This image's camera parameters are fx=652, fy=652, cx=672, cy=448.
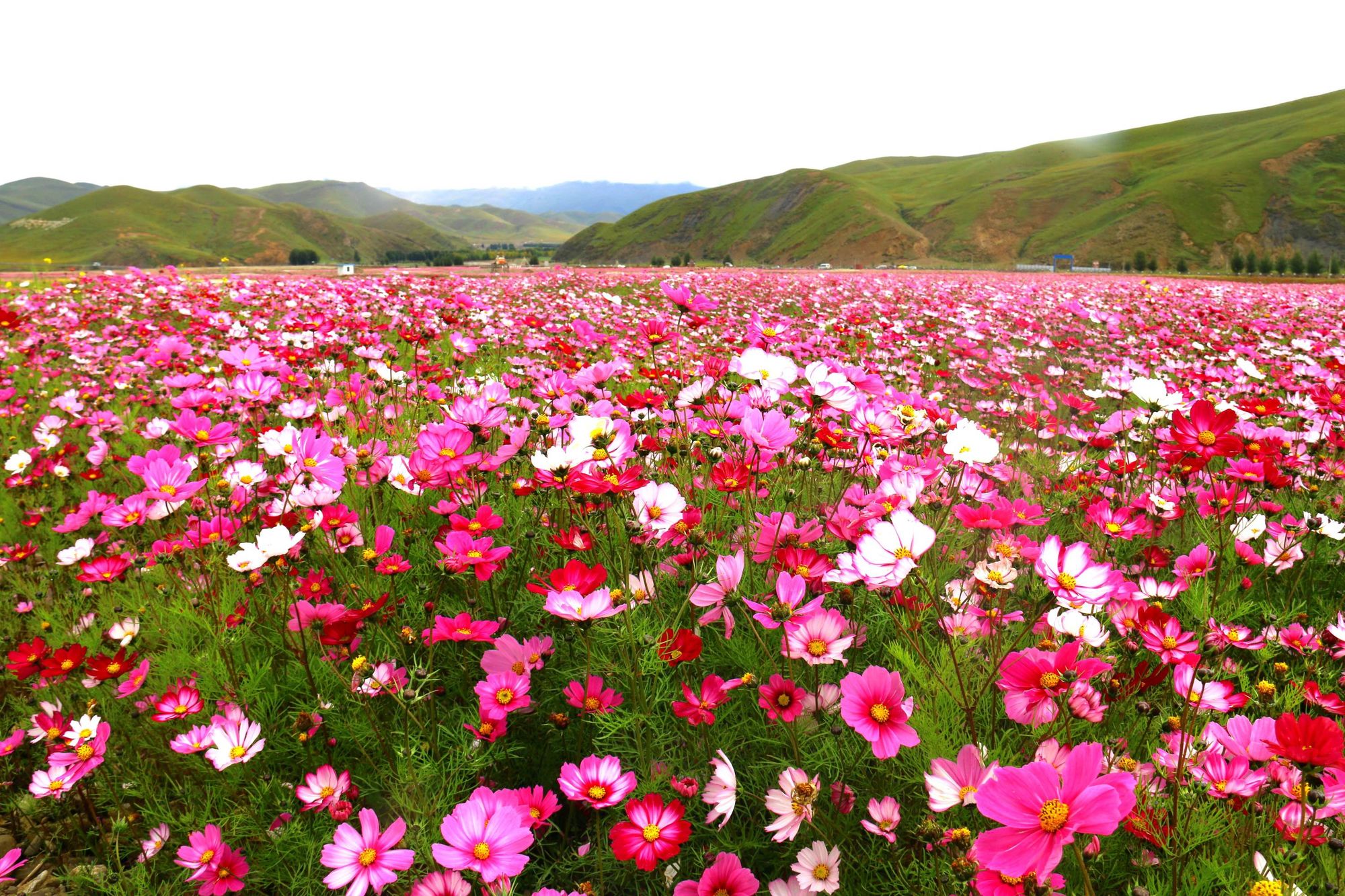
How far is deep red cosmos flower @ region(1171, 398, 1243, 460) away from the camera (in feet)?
5.05

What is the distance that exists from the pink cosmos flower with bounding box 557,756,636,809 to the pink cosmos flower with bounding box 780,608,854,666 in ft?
1.29

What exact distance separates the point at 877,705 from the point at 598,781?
1.78 ft

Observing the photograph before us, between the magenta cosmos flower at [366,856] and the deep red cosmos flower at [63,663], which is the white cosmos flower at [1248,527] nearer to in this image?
the magenta cosmos flower at [366,856]

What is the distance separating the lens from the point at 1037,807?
0.85 m

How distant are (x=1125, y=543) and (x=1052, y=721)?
1.53 m

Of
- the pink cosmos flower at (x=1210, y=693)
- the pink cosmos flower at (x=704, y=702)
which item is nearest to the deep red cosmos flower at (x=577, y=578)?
the pink cosmos flower at (x=704, y=702)

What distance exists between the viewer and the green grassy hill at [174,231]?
11175 cm

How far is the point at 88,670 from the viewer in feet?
5.76

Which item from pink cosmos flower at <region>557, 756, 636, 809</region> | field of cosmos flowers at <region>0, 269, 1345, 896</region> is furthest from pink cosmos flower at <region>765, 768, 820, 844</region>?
pink cosmos flower at <region>557, 756, 636, 809</region>

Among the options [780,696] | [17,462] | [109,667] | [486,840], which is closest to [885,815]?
[780,696]

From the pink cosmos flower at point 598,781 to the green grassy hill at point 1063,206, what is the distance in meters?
90.8

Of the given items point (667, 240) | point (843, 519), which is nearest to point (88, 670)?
point (843, 519)

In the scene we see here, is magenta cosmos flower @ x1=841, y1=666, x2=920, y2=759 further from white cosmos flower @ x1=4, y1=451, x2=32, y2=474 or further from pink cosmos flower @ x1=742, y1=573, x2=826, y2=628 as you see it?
white cosmos flower @ x1=4, y1=451, x2=32, y2=474

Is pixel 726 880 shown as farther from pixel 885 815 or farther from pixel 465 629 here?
pixel 465 629
